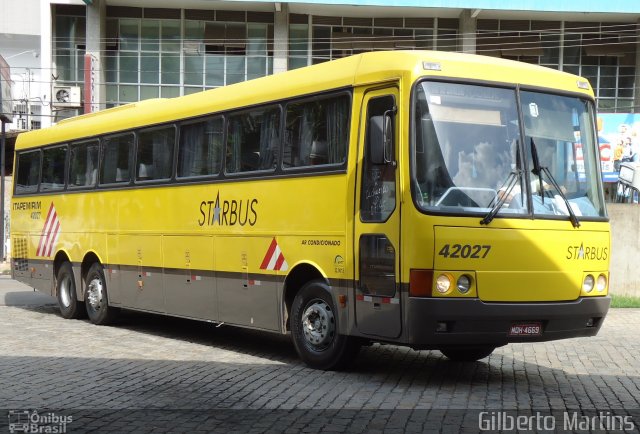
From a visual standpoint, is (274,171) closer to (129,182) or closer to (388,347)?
(388,347)

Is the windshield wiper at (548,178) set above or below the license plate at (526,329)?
above

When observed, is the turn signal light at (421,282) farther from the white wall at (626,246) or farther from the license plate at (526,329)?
the white wall at (626,246)

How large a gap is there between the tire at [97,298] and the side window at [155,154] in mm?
2105

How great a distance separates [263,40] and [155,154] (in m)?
23.9

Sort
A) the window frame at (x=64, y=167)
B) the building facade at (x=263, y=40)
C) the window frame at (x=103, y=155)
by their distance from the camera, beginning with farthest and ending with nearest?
the building facade at (x=263, y=40) < the window frame at (x=64, y=167) < the window frame at (x=103, y=155)

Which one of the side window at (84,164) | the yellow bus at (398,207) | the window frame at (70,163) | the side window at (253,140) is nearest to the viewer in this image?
the yellow bus at (398,207)

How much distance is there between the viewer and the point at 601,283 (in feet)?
31.8

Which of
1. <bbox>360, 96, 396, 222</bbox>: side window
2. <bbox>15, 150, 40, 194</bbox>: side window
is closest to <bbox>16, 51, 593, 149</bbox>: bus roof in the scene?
<bbox>360, 96, 396, 222</bbox>: side window

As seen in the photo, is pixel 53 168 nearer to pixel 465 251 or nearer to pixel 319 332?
pixel 319 332

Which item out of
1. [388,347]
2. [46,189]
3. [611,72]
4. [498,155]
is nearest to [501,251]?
[498,155]

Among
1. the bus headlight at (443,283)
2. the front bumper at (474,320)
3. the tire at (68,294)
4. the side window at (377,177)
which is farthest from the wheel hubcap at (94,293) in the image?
the bus headlight at (443,283)

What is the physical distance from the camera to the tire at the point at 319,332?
32.5 feet

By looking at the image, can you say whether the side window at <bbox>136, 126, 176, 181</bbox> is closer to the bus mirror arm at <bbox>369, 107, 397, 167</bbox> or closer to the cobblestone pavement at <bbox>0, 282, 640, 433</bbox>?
the cobblestone pavement at <bbox>0, 282, 640, 433</bbox>

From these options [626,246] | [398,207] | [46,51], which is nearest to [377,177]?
[398,207]
